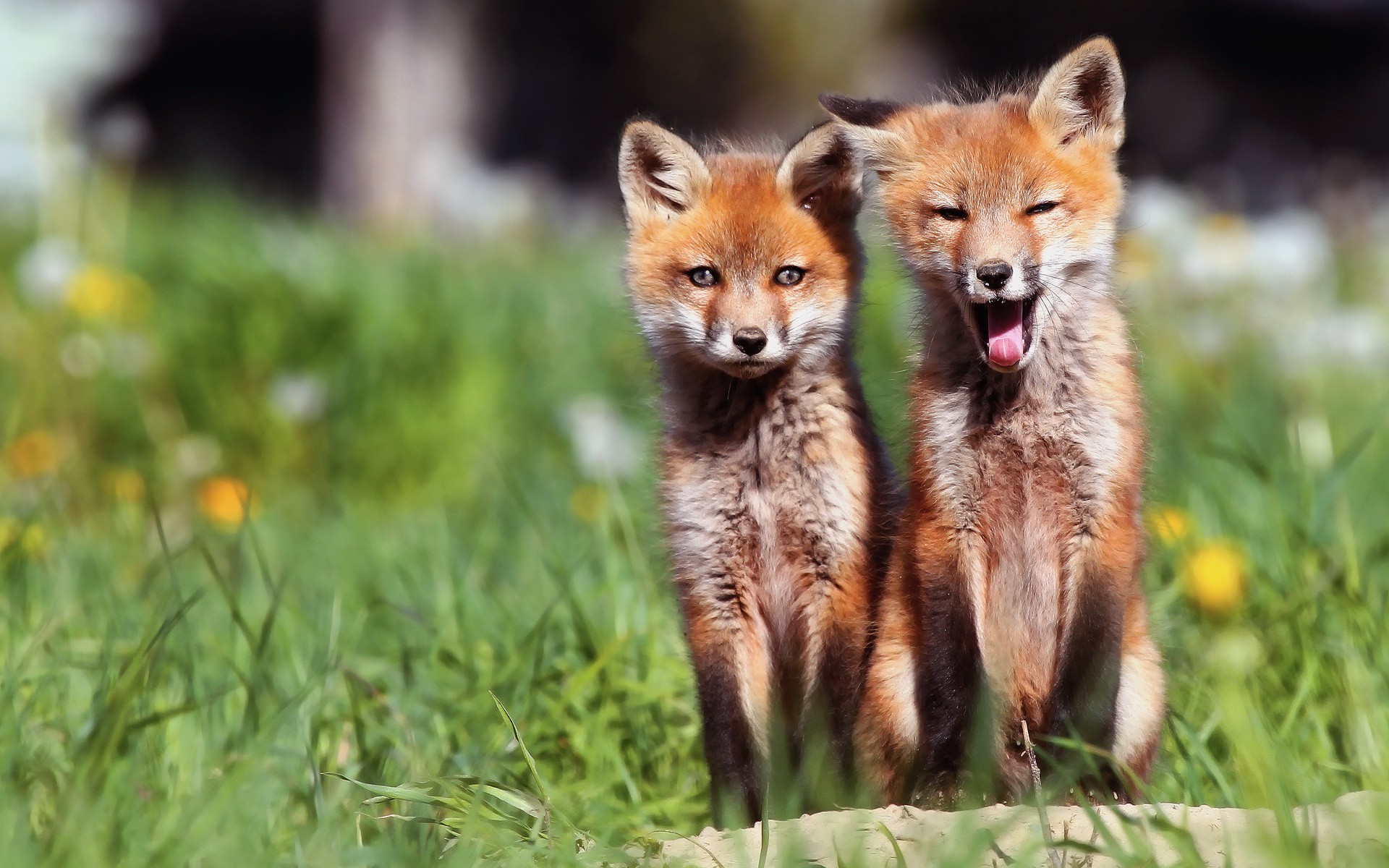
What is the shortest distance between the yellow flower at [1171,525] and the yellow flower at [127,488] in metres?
3.76

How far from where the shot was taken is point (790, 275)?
11.8ft

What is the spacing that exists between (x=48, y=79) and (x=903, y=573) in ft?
40.9

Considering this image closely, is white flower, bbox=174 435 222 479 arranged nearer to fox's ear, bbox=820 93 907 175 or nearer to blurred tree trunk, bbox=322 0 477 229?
fox's ear, bbox=820 93 907 175

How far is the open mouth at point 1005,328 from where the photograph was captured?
3090 millimetres

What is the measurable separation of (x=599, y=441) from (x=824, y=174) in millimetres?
2143

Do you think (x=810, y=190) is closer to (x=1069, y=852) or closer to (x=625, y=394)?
(x=1069, y=852)

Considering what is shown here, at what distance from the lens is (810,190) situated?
12.1 feet

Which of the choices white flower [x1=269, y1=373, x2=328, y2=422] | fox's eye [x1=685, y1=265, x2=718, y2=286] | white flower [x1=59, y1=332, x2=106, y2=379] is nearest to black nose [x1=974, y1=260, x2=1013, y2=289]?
fox's eye [x1=685, y1=265, x2=718, y2=286]

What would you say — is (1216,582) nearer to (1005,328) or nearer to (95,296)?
(1005,328)

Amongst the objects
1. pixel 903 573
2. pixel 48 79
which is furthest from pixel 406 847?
pixel 48 79

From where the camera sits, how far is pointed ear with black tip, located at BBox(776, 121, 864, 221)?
11.8 feet

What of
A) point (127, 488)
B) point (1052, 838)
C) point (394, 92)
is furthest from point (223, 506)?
point (394, 92)

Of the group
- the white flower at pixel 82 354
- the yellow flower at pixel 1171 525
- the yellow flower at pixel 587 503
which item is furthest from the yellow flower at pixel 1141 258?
the white flower at pixel 82 354

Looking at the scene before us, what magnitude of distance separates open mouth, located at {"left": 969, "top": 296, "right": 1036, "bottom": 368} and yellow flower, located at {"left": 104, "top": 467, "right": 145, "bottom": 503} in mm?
3602
